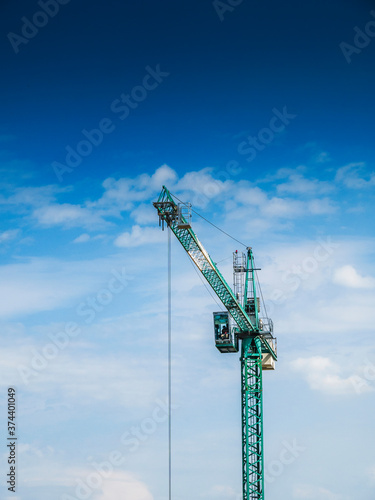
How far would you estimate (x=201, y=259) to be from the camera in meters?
72.1

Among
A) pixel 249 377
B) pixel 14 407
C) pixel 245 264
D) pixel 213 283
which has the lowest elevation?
pixel 14 407

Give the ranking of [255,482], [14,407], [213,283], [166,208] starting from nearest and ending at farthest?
[14,407] < [166,208] < [213,283] < [255,482]

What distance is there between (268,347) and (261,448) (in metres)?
11.3

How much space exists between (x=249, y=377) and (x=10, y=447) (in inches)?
1379

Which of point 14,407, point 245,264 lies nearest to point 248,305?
point 245,264

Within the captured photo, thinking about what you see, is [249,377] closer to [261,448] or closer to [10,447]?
[261,448]

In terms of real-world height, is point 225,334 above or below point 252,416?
above

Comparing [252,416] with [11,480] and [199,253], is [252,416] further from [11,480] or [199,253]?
[11,480]

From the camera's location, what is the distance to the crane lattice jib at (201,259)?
223ft

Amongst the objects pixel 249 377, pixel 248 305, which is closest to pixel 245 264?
pixel 248 305

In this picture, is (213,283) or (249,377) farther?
(249,377)

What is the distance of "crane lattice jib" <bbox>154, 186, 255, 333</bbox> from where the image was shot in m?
67.9

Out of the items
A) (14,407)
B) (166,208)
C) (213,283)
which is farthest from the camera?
(213,283)

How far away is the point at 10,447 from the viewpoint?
58656mm
